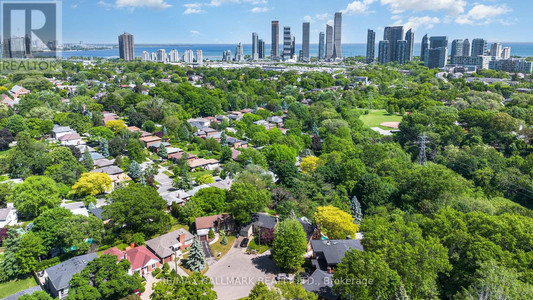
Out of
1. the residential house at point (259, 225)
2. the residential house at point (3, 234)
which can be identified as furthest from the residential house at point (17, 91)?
the residential house at point (259, 225)

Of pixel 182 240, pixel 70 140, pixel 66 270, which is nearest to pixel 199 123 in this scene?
pixel 70 140

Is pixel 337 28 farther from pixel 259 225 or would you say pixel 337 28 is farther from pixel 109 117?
pixel 259 225

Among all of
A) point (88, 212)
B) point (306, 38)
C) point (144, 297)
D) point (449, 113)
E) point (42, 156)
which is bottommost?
point (144, 297)

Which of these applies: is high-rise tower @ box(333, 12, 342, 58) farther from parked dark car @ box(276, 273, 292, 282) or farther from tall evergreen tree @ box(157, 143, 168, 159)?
parked dark car @ box(276, 273, 292, 282)

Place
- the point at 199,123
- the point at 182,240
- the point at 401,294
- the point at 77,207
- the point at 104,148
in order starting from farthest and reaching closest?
the point at 199,123 < the point at 104,148 < the point at 77,207 < the point at 182,240 < the point at 401,294

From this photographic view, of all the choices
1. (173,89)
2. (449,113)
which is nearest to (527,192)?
(449,113)

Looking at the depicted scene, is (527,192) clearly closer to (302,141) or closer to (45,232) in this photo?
(302,141)
